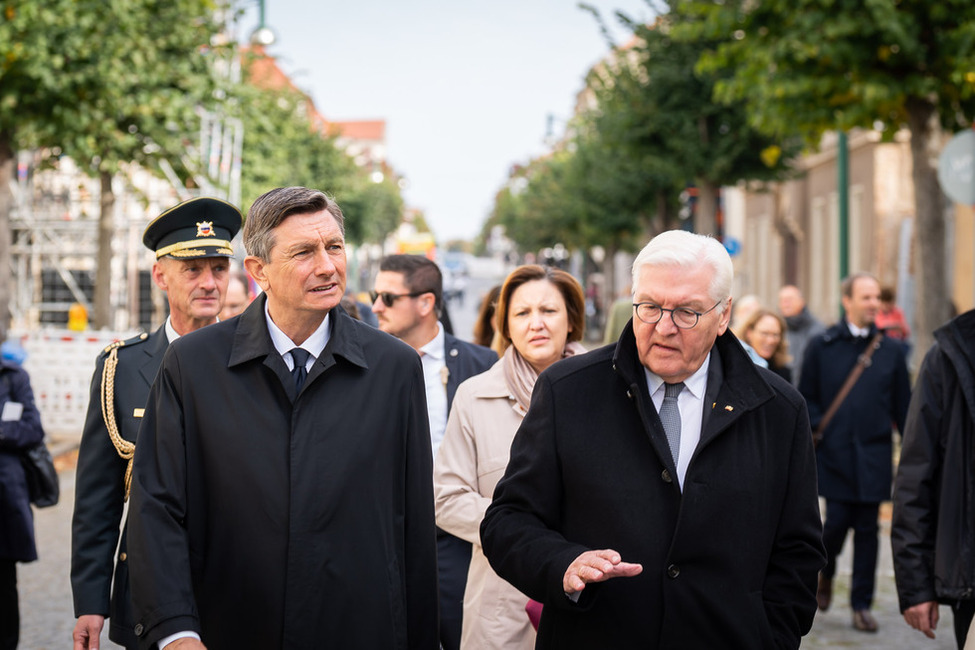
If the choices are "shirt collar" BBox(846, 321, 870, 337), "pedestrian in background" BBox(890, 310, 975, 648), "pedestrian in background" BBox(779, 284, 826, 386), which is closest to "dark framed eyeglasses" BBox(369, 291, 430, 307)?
"pedestrian in background" BBox(890, 310, 975, 648)

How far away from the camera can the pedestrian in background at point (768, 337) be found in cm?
897

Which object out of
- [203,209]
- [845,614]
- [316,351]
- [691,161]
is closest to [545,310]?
[203,209]

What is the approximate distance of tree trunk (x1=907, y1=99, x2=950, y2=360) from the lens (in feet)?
43.2

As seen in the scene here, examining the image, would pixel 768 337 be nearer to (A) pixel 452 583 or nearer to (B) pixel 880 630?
(B) pixel 880 630

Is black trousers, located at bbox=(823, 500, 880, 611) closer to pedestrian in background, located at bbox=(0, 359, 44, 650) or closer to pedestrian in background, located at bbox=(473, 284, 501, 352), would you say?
pedestrian in background, located at bbox=(473, 284, 501, 352)

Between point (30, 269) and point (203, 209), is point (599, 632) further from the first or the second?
point (30, 269)

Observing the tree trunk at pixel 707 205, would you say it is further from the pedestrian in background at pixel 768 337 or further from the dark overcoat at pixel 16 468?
the dark overcoat at pixel 16 468

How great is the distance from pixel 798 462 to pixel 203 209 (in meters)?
2.28

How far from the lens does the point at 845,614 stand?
7.83 meters

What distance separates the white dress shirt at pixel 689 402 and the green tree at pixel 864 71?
9298 mm

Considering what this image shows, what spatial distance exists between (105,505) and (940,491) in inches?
114

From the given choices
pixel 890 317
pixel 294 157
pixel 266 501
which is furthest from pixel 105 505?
pixel 294 157

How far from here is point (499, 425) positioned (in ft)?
15.3

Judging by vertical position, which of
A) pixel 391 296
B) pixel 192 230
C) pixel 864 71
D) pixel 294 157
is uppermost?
pixel 294 157
